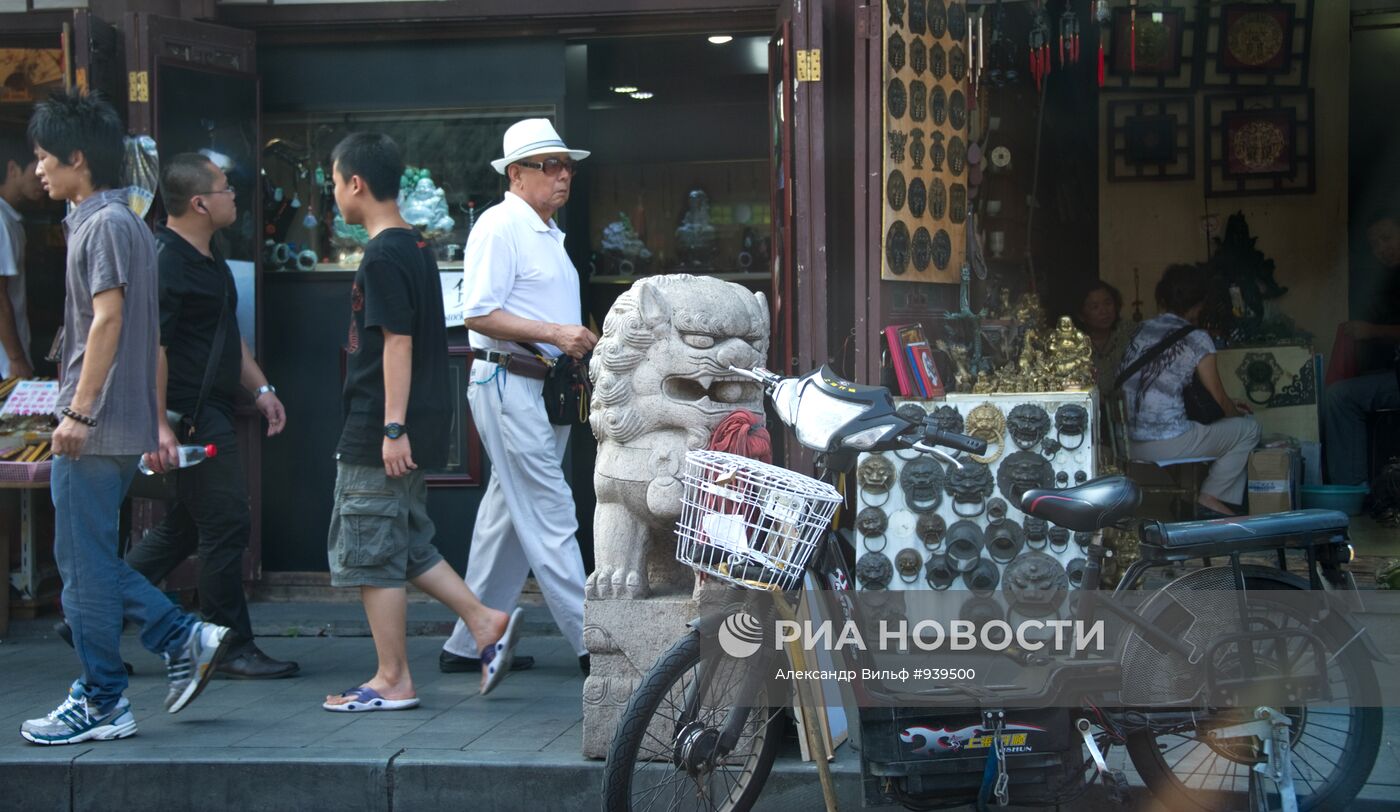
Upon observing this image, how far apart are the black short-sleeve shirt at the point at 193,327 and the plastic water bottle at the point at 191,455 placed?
158 millimetres

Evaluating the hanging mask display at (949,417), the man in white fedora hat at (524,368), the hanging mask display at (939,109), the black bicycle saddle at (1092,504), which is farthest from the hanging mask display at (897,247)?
the black bicycle saddle at (1092,504)

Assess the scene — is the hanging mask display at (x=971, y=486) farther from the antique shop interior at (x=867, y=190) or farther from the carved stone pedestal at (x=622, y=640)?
the carved stone pedestal at (x=622, y=640)

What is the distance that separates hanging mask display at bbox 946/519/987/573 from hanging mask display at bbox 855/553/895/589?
0.27 m

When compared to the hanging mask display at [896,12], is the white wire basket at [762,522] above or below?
below

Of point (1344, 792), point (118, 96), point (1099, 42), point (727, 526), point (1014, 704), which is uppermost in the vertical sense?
point (1099, 42)

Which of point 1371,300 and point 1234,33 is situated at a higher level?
point 1234,33

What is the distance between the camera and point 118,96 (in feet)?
23.3

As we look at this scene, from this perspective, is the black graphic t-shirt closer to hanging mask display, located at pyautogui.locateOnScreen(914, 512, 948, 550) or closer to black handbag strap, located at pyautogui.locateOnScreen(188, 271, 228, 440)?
black handbag strap, located at pyautogui.locateOnScreen(188, 271, 228, 440)

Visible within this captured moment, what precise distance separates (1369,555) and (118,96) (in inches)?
257

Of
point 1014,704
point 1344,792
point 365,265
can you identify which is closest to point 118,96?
point 365,265

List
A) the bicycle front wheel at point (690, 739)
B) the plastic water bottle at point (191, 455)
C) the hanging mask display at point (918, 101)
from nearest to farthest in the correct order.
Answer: the bicycle front wheel at point (690, 739) → the plastic water bottle at point (191, 455) → the hanging mask display at point (918, 101)

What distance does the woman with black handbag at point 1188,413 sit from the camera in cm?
789

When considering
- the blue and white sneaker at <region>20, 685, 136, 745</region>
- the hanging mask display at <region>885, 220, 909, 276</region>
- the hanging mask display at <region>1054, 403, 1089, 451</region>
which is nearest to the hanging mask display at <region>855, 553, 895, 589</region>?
the hanging mask display at <region>1054, 403, 1089, 451</region>

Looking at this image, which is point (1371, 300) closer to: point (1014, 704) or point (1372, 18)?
point (1372, 18)
